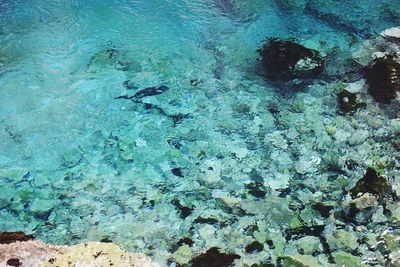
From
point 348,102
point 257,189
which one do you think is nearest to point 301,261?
point 257,189

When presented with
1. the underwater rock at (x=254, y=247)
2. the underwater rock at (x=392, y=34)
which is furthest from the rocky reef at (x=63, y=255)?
the underwater rock at (x=392, y=34)

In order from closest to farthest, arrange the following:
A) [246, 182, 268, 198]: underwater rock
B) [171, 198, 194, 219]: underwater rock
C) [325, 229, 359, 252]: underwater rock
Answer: [325, 229, 359, 252]: underwater rock
[171, 198, 194, 219]: underwater rock
[246, 182, 268, 198]: underwater rock

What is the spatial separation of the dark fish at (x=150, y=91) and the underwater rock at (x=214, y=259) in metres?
2.46

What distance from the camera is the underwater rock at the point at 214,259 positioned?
3665 millimetres

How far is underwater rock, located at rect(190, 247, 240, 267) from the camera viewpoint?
3.66 m

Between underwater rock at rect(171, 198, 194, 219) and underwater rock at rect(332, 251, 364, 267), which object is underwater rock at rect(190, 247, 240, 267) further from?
underwater rock at rect(332, 251, 364, 267)

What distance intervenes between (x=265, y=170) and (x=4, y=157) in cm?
286

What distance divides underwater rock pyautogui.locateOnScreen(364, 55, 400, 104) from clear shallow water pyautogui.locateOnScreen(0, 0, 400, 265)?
0.79ft

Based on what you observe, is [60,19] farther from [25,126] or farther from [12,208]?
[12,208]

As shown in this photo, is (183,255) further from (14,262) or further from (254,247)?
(14,262)

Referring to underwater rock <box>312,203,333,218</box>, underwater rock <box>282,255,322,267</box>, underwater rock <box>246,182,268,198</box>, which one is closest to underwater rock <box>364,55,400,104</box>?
underwater rock <box>312,203,333,218</box>

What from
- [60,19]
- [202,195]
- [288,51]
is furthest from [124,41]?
[202,195]

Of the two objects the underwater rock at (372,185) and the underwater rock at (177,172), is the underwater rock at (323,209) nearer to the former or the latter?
the underwater rock at (372,185)

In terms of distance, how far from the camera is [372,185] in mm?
4262
